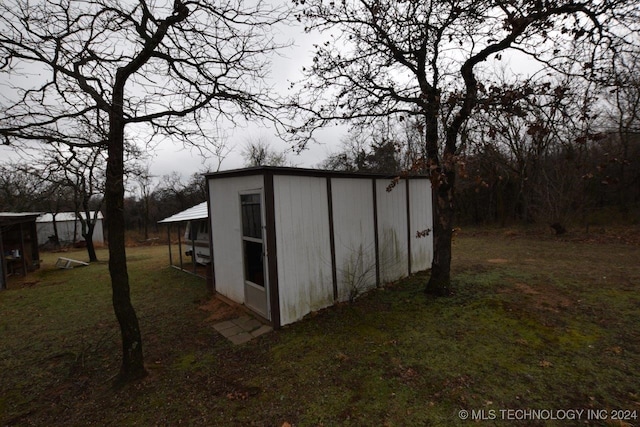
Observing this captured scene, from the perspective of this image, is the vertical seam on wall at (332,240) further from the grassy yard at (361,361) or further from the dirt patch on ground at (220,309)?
the dirt patch on ground at (220,309)

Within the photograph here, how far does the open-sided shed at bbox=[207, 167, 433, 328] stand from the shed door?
0.02 m

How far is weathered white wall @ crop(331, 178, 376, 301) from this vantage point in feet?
18.4

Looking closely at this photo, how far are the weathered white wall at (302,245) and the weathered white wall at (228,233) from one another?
79 cm

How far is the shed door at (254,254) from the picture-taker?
4.99m

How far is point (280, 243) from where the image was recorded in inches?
186

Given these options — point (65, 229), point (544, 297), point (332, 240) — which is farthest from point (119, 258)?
point (65, 229)

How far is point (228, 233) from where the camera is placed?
593 centimetres

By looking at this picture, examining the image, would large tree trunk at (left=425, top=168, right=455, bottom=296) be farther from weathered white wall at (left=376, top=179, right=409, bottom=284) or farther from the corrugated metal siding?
the corrugated metal siding

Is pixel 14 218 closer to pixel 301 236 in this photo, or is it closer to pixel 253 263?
pixel 253 263

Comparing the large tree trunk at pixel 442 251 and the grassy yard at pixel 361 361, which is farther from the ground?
the large tree trunk at pixel 442 251

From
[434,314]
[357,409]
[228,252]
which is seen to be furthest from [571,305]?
[228,252]

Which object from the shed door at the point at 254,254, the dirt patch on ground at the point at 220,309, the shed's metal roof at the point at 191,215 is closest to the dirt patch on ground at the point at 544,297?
the shed door at the point at 254,254

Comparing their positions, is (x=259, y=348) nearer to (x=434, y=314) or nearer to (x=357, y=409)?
(x=357, y=409)

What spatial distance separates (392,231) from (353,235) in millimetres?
1403
